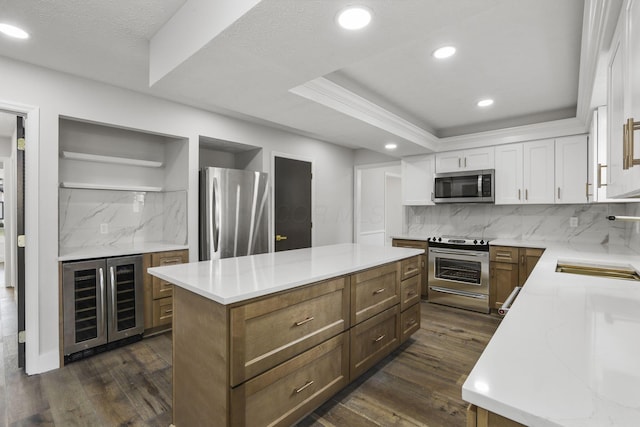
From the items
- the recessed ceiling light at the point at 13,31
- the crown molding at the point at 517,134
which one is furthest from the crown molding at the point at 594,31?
the recessed ceiling light at the point at 13,31

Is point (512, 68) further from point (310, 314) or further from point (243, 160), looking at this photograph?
point (243, 160)

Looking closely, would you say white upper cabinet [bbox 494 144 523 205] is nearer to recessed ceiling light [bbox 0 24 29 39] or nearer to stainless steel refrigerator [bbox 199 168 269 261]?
stainless steel refrigerator [bbox 199 168 269 261]

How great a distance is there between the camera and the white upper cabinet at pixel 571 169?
3.45 meters

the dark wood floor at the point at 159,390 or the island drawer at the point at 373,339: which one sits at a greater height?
the island drawer at the point at 373,339

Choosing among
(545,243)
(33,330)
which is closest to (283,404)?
(33,330)

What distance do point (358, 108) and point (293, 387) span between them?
8.12ft

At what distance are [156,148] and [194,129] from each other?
2.18ft

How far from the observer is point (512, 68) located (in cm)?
256

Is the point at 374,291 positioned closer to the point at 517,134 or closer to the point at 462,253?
the point at 462,253

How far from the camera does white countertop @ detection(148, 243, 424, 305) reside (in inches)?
59.4

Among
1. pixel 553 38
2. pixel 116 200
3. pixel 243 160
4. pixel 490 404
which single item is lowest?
pixel 490 404

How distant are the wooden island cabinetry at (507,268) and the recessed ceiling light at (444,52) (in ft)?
8.05

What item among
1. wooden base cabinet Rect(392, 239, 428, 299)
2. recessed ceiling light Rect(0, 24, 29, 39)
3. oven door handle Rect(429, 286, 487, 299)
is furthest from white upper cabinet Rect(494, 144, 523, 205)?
recessed ceiling light Rect(0, 24, 29, 39)

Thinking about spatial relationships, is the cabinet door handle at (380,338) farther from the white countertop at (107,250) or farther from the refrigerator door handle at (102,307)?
the refrigerator door handle at (102,307)
